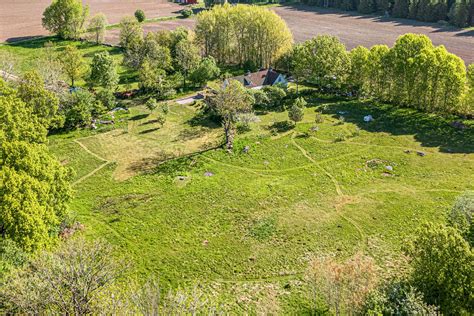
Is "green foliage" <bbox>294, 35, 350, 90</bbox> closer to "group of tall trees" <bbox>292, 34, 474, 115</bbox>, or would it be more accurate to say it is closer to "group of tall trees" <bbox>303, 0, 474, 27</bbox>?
"group of tall trees" <bbox>292, 34, 474, 115</bbox>

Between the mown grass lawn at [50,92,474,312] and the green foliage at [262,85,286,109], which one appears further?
the green foliage at [262,85,286,109]

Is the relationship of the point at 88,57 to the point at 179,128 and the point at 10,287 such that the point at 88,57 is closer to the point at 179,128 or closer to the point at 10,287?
the point at 179,128

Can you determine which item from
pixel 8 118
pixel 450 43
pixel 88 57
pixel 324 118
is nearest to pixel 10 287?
pixel 8 118

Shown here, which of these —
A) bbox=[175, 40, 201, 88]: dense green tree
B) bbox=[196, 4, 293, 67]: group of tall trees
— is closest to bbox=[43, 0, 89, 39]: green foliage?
bbox=[196, 4, 293, 67]: group of tall trees

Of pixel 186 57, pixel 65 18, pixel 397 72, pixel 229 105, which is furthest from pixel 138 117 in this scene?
pixel 65 18

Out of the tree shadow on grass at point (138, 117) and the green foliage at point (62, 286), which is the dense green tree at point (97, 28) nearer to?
the tree shadow on grass at point (138, 117)

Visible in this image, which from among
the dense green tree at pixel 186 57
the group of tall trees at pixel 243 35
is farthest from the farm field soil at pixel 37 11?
the dense green tree at pixel 186 57
